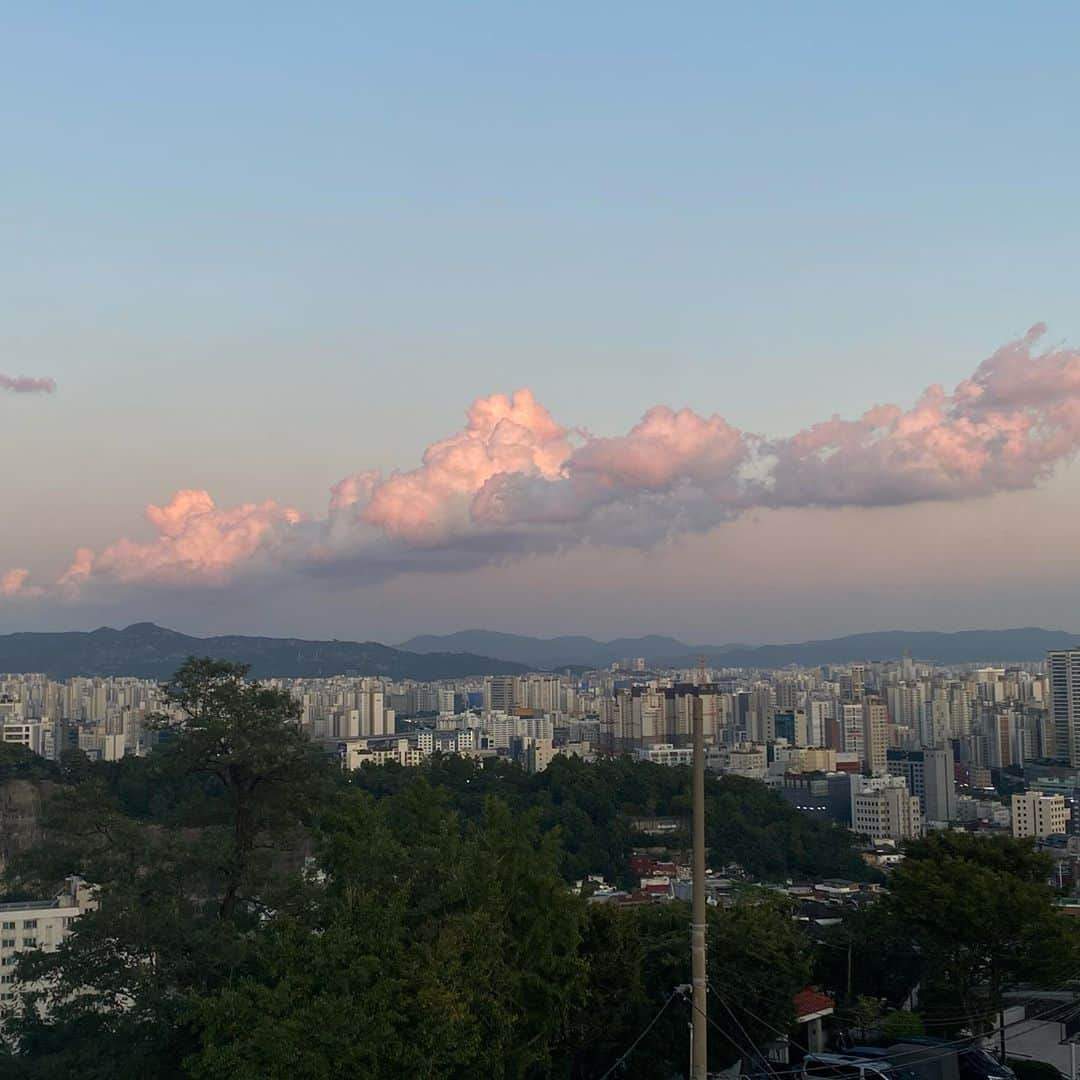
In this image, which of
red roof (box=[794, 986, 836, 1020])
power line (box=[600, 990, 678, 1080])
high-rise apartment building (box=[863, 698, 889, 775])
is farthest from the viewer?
high-rise apartment building (box=[863, 698, 889, 775])

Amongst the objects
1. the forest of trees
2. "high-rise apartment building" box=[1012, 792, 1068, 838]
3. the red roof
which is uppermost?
the forest of trees

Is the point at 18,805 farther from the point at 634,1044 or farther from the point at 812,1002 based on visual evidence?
the point at 634,1044

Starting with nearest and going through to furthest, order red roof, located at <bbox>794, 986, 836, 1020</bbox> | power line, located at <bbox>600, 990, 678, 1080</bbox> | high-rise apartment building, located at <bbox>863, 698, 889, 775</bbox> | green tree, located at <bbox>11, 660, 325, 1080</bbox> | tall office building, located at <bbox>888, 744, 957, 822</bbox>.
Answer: green tree, located at <bbox>11, 660, 325, 1080</bbox> < power line, located at <bbox>600, 990, 678, 1080</bbox> < red roof, located at <bbox>794, 986, 836, 1020</bbox> < tall office building, located at <bbox>888, 744, 957, 822</bbox> < high-rise apartment building, located at <bbox>863, 698, 889, 775</bbox>

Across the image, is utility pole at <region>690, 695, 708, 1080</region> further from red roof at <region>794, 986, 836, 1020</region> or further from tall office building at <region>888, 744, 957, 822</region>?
tall office building at <region>888, 744, 957, 822</region>

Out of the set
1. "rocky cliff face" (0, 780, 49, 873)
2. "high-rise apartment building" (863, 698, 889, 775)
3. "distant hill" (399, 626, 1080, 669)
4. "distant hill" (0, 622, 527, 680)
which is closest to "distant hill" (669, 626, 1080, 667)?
"distant hill" (399, 626, 1080, 669)

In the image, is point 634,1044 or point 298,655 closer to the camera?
point 634,1044

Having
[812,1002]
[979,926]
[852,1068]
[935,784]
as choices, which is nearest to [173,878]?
[852,1068]

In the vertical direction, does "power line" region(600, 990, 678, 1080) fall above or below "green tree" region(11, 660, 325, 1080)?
below
